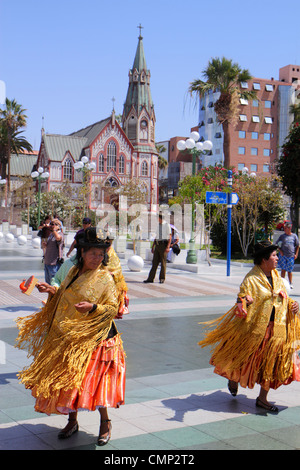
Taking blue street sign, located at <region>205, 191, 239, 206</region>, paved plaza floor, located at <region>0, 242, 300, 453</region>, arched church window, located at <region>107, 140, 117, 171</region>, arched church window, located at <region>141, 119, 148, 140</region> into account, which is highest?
arched church window, located at <region>141, 119, 148, 140</region>

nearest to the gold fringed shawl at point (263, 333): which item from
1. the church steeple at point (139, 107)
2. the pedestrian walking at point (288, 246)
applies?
the pedestrian walking at point (288, 246)

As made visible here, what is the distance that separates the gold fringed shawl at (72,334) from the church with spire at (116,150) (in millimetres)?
64962

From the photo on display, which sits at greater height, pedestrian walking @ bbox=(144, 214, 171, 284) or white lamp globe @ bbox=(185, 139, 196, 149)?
white lamp globe @ bbox=(185, 139, 196, 149)

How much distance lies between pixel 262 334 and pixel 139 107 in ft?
252

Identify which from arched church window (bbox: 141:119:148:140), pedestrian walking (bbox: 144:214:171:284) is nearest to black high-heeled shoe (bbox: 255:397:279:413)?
pedestrian walking (bbox: 144:214:171:284)

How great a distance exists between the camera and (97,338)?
13.4ft

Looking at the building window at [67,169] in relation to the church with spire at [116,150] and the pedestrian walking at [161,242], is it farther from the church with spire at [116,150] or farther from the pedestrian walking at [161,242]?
the pedestrian walking at [161,242]

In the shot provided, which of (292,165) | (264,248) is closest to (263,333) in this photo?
(264,248)

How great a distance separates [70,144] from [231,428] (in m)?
75.2

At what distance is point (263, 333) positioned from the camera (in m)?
4.96

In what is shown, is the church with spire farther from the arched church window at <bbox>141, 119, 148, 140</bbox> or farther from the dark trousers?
the dark trousers

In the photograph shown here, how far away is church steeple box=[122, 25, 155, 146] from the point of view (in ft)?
258

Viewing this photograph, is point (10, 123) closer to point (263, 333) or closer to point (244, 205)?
point (244, 205)

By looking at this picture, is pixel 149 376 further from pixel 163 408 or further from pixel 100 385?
pixel 100 385
